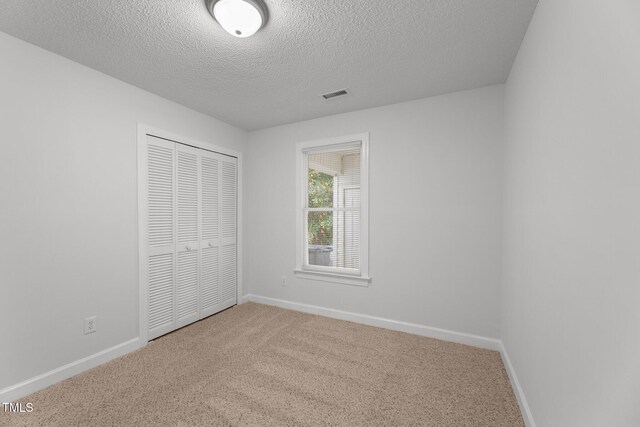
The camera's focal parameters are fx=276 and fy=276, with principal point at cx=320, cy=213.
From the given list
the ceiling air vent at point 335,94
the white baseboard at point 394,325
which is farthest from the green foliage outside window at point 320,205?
the ceiling air vent at point 335,94

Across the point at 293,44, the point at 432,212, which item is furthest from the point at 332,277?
the point at 293,44

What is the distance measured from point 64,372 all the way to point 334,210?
2886 millimetres

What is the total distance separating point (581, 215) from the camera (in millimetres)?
1054

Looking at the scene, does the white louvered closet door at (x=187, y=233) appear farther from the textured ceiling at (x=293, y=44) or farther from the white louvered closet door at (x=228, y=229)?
the textured ceiling at (x=293, y=44)

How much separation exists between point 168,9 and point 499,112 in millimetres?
2754

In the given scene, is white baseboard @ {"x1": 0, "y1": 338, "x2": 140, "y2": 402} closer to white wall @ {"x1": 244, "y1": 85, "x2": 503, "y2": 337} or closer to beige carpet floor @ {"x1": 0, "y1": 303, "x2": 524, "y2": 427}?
beige carpet floor @ {"x1": 0, "y1": 303, "x2": 524, "y2": 427}

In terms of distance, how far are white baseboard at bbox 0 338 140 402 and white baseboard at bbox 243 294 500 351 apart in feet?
5.37

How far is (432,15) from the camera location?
1.70 metres

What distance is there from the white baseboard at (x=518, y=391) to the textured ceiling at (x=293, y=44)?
7.78ft

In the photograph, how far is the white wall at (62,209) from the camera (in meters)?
1.91

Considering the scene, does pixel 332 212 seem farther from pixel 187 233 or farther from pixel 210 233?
pixel 187 233

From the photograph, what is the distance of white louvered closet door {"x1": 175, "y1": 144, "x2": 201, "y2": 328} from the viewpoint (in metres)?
3.10

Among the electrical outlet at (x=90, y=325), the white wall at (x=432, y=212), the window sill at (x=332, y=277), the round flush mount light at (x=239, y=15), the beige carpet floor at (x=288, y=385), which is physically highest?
the round flush mount light at (x=239, y=15)

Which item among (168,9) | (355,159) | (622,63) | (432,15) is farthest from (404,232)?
(168,9)
